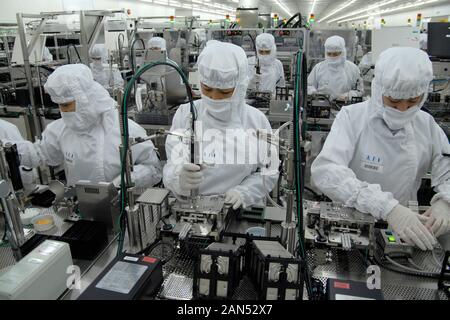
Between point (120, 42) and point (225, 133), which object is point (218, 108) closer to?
point (225, 133)

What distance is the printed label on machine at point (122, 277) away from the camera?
2.99 feet

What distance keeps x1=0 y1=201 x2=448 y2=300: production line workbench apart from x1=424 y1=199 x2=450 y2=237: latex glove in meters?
0.10

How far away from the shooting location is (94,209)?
1362 mm

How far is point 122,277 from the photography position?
94 cm

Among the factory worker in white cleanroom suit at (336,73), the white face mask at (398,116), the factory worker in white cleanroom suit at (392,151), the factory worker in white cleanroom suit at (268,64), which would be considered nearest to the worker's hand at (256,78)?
the factory worker in white cleanroom suit at (268,64)

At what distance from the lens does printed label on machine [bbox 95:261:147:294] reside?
0.91 meters

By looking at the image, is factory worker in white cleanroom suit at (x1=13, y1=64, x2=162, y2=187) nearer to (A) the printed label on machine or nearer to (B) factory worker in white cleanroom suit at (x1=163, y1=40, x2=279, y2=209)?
(B) factory worker in white cleanroom suit at (x1=163, y1=40, x2=279, y2=209)

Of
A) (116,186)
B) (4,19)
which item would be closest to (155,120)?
(116,186)

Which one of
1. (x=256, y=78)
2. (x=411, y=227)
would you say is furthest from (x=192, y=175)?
(x=256, y=78)

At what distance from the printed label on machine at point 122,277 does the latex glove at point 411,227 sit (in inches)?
34.8

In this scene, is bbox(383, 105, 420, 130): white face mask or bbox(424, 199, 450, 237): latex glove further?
bbox(383, 105, 420, 130): white face mask

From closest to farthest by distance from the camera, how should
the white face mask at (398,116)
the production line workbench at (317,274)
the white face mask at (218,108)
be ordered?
1. the production line workbench at (317,274)
2. the white face mask at (398,116)
3. the white face mask at (218,108)

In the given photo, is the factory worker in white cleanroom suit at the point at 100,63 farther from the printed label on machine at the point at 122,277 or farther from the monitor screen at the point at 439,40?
the printed label on machine at the point at 122,277

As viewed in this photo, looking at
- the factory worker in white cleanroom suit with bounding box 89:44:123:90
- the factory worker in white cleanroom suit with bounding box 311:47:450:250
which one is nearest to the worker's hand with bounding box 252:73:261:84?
the factory worker in white cleanroom suit with bounding box 311:47:450:250
